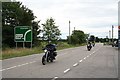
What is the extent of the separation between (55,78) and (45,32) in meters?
58.5

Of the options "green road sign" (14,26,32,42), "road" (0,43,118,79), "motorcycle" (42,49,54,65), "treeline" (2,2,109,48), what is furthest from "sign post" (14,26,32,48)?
"motorcycle" (42,49,54,65)

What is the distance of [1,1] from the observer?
60.8 m

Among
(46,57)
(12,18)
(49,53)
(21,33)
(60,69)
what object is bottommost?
(60,69)

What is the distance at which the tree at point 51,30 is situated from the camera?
228 ft

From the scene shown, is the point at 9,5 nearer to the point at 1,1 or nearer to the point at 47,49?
the point at 1,1

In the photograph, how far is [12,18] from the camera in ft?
198

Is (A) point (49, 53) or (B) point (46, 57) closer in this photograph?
(B) point (46, 57)

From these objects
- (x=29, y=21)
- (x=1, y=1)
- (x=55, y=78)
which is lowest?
(x=55, y=78)

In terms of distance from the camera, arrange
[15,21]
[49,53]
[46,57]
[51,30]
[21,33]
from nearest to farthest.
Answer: [46,57]
[49,53]
[21,33]
[15,21]
[51,30]

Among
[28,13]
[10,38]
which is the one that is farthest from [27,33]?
[28,13]

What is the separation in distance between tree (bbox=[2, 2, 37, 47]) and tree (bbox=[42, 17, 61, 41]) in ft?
29.2

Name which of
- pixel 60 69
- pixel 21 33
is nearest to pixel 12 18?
pixel 21 33

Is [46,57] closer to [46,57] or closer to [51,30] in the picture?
[46,57]

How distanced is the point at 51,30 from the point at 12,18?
44.3ft
